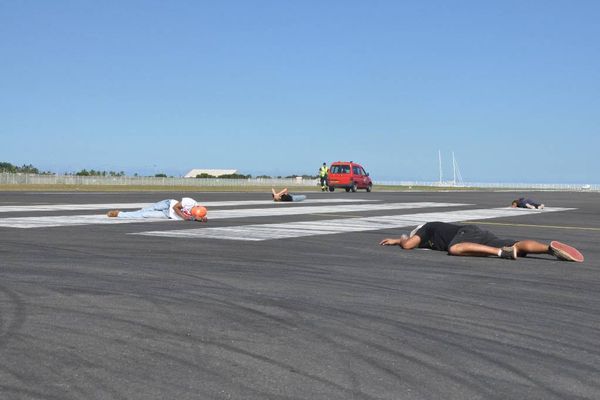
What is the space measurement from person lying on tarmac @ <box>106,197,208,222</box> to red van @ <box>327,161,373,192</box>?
3541cm

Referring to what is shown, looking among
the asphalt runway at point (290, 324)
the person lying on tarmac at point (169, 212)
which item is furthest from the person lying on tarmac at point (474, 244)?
the person lying on tarmac at point (169, 212)

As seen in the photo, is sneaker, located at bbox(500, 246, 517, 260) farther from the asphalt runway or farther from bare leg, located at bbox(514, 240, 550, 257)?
bare leg, located at bbox(514, 240, 550, 257)

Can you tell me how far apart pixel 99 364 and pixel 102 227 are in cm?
1041

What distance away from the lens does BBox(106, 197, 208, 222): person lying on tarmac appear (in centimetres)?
1655

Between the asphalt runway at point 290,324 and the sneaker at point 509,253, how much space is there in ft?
0.46

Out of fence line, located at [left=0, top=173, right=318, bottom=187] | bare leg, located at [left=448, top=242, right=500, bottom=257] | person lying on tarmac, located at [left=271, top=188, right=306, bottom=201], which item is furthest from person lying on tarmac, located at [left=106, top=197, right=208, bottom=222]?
fence line, located at [left=0, top=173, right=318, bottom=187]

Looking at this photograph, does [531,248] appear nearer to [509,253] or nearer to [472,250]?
[509,253]

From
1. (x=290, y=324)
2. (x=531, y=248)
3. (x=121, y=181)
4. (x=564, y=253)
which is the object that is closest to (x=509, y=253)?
(x=531, y=248)

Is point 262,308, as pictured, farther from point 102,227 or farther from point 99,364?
point 102,227

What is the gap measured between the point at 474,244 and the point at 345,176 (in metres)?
→ 42.0

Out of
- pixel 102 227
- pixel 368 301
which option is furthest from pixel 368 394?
pixel 102 227

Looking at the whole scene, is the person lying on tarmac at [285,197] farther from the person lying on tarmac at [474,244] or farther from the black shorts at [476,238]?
the black shorts at [476,238]

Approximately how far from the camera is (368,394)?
3.70m

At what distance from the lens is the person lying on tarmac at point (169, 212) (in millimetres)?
16547
